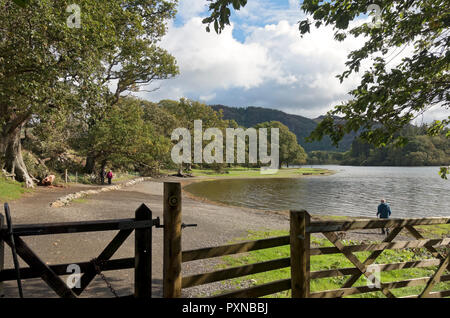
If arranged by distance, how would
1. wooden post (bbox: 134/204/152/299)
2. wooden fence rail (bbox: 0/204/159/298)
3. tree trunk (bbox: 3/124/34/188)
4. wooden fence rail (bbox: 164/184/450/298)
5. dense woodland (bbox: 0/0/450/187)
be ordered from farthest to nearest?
tree trunk (bbox: 3/124/34/188)
dense woodland (bbox: 0/0/450/187)
wooden fence rail (bbox: 164/184/450/298)
wooden post (bbox: 134/204/152/299)
wooden fence rail (bbox: 0/204/159/298)

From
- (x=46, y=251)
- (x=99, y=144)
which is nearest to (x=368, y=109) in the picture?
(x=46, y=251)

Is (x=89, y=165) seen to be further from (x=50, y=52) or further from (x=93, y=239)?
(x=93, y=239)

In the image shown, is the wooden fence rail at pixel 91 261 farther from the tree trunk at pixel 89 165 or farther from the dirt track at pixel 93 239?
the tree trunk at pixel 89 165

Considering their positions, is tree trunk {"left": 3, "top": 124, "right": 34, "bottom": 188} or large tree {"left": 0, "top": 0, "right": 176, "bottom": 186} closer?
large tree {"left": 0, "top": 0, "right": 176, "bottom": 186}

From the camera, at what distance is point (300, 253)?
3871 millimetres

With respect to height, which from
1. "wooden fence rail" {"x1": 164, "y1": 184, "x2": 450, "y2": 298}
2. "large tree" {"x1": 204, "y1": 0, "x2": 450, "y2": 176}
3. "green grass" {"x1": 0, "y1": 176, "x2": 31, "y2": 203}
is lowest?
"green grass" {"x1": 0, "y1": 176, "x2": 31, "y2": 203}

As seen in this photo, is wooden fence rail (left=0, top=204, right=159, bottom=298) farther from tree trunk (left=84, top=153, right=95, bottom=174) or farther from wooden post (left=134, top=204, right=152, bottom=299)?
tree trunk (left=84, top=153, right=95, bottom=174)

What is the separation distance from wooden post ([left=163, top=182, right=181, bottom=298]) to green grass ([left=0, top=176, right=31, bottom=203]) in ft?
55.4

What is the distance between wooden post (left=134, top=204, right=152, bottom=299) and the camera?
129 inches

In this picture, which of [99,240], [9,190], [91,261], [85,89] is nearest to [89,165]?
[9,190]

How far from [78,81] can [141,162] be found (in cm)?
2257

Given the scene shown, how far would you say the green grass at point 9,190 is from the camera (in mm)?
15966

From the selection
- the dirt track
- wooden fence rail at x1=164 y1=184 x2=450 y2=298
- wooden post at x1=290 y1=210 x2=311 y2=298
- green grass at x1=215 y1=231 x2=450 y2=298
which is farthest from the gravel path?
wooden post at x1=290 y1=210 x2=311 y2=298

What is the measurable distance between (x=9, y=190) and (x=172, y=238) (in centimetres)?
1925
